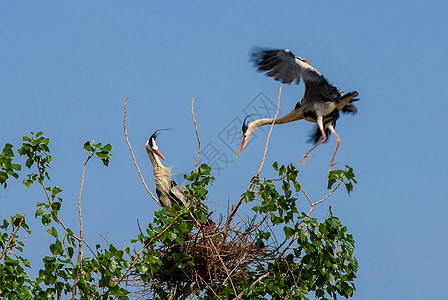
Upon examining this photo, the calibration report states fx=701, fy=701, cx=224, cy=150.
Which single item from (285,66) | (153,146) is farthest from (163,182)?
(285,66)

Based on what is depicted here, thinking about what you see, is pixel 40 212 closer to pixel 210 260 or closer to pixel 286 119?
pixel 210 260

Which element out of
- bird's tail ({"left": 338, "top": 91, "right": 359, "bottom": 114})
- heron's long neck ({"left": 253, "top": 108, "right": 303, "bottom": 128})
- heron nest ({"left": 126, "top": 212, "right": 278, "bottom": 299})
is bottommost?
heron nest ({"left": 126, "top": 212, "right": 278, "bottom": 299})

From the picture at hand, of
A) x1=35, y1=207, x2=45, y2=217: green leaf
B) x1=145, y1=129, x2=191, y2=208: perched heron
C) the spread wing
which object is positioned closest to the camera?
x1=35, y1=207, x2=45, y2=217: green leaf

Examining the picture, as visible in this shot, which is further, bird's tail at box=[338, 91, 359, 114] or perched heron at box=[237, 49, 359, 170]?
bird's tail at box=[338, 91, 359, 114]

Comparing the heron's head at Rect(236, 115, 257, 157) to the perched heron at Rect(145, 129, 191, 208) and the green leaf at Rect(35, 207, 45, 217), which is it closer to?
the perched heron at Rect(145, 129, 191, 208)

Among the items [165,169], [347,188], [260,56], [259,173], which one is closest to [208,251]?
[259,173]

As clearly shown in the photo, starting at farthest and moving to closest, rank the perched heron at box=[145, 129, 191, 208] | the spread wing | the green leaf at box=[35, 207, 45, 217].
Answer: the spread wing → the perched heron at box=[145, 129, 191, 208] → the green leaf at box=[35, 207, 45, 217]

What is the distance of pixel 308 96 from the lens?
1005 centimetres

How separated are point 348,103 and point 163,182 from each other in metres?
3.07

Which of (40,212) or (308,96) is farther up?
(308,96)

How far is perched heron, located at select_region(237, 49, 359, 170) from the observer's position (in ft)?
30.5

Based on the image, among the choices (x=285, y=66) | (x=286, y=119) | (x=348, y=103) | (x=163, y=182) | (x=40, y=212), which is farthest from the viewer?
(x=286, y=119)

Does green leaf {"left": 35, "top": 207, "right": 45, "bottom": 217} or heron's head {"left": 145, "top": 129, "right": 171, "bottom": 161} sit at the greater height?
heron's head {"left": 145, "top": 129, "right": 171, "bottom": 161}

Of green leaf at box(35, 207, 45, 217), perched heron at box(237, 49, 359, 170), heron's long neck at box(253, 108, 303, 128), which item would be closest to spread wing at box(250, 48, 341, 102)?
perched heron at box(237, 49, 359, 170)
